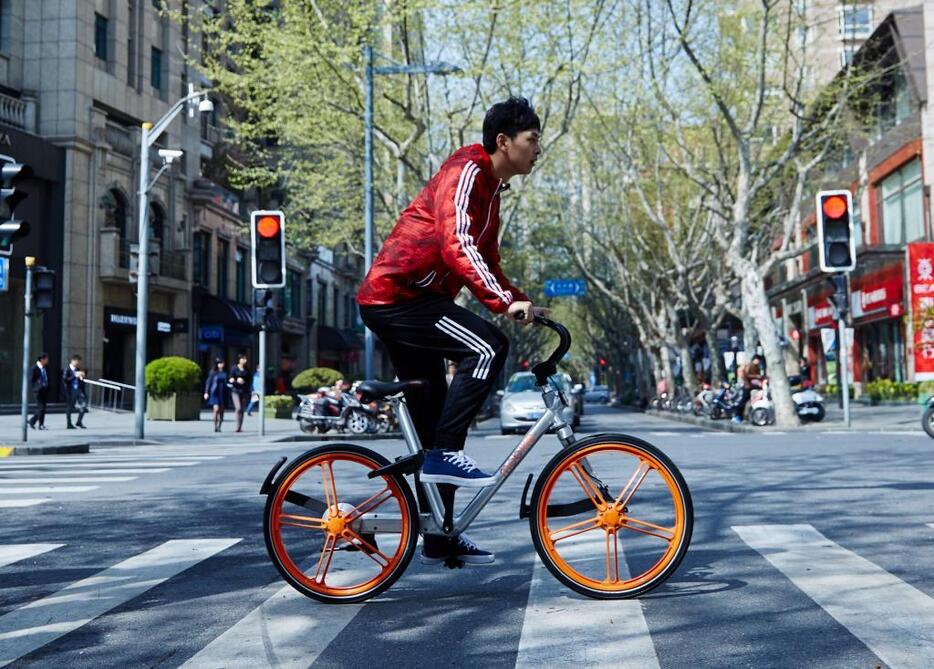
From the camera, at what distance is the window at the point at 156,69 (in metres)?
35.4

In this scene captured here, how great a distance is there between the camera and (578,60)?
2334cm

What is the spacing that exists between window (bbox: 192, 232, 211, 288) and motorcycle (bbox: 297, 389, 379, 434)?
58.0ft

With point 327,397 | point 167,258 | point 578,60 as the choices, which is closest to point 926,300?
point 578,60

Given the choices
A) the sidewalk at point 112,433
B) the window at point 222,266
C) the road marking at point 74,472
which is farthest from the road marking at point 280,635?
the window at point 222,266

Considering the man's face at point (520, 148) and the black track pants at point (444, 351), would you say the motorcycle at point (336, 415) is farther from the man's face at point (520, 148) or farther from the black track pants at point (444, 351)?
the man's face at point (520, 148)

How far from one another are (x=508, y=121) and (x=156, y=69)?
3380 centimetres

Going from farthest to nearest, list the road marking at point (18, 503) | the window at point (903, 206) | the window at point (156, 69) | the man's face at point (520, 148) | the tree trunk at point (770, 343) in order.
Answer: the window at point (156, 69)
the window at point (903, 206)
the tree trunk at point (770, 343)
the road marking at point (18, 503)
the man's face at point (520, 148)

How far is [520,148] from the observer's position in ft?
15.0

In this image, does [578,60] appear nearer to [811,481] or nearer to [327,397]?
[327,397]

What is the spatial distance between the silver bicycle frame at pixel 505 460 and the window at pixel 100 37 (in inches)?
1188

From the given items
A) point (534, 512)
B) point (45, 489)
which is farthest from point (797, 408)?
point (534, 512)

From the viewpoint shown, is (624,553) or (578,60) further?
(578,60)

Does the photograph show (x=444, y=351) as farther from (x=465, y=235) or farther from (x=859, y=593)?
(x=859, y=593)

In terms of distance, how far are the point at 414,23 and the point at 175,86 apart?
53.9 feet
